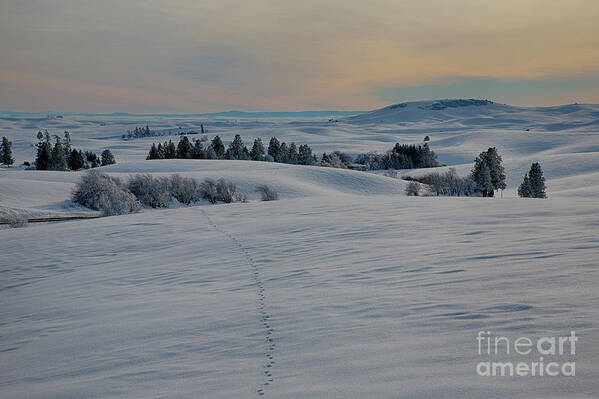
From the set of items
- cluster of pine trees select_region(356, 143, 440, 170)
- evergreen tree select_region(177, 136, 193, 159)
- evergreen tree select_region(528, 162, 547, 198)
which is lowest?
evergreen tree select_region(528, 162, 547, 198)

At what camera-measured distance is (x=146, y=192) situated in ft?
165

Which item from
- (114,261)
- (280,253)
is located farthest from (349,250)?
(114,261)

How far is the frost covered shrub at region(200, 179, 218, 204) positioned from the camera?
5347cm

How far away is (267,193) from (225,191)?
506 cm

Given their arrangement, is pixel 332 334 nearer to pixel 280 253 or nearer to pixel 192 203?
pixel 280 253

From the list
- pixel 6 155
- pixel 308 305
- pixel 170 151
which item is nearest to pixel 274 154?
pixel 170 151

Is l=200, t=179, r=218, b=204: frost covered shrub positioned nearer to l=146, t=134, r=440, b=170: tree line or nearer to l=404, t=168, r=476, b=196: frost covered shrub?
l=404, t=168, r=476, b=196: frost covered shrub

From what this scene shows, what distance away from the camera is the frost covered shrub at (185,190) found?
5219 centimetres

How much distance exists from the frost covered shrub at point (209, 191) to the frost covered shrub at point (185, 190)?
1.59 feet

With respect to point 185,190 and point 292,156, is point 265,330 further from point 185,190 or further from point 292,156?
point 292,156

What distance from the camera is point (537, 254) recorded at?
9.81 meters

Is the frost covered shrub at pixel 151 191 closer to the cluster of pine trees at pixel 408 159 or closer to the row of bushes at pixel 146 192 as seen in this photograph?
the row of bushes at pixel 146 192

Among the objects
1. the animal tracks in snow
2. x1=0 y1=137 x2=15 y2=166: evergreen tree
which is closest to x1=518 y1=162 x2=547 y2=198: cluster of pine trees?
the animal tracks in snow

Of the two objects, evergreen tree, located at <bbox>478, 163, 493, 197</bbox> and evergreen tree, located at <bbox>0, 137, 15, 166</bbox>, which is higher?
evergreen tree, located at <bbox>0, 137, 15, 166</bbox>
